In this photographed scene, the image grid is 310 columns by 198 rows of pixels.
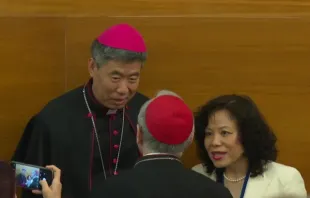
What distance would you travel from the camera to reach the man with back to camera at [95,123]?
227cm

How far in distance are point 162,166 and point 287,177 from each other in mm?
911

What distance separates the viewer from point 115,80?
227 cm

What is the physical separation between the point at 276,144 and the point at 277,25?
21.0 inches

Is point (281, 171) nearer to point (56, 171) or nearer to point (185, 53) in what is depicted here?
point (185, 53)

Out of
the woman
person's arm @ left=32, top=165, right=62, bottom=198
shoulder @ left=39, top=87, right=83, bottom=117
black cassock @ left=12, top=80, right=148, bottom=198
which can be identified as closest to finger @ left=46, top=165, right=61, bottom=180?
person's arm @ left=32, top=165, right=62, bottom=198

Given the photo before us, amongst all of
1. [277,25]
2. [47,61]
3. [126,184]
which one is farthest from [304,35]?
[126,184]

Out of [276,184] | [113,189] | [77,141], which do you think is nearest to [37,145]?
[77,141]

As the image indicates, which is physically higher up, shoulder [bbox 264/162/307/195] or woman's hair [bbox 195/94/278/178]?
woman's hair [bbox 195/94/278/178]

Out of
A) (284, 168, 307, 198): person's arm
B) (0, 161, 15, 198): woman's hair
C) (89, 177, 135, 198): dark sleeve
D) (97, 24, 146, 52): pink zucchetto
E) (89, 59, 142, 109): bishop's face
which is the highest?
(97, 24, 146, 52): pink zucchetto

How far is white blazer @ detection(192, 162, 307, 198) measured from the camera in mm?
2449

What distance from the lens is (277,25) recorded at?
8.81 feet

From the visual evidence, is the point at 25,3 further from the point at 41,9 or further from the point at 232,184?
the point at 232,184

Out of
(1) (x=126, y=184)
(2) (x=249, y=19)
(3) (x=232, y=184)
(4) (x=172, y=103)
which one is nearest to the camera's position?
(1) (x=126, y=184)

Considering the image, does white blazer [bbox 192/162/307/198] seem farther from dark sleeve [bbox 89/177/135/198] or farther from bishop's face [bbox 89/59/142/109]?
dark sleeve [bbox 89/177/135/198]
